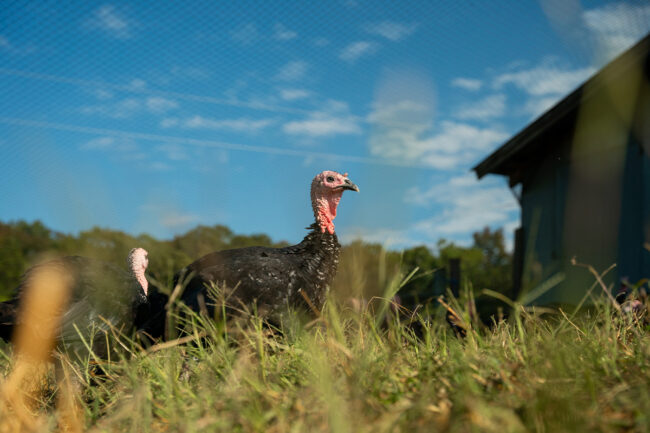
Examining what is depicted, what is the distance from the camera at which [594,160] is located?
34.3 feet

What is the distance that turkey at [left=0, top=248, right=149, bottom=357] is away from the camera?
3.97 meters

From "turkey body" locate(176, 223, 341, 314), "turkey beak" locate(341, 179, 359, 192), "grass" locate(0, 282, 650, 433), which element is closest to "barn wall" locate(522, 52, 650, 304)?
"turkey beak" locate(341, 179, 359, 192)

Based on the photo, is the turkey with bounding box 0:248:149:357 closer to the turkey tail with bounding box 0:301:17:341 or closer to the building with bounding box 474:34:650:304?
the turkey tail with bounding box 0:301:17:341

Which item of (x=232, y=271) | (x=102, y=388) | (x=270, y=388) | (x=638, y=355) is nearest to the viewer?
(x=270, y=388)

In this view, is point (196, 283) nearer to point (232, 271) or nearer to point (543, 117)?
point (232, 271)

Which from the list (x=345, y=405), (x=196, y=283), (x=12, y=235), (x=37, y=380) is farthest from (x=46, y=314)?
(x=12, y=235)

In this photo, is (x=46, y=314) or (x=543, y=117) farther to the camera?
(x=543, y=117)

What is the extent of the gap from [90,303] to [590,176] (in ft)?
33.1

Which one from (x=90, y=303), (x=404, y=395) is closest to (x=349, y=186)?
(x=90, y=303)

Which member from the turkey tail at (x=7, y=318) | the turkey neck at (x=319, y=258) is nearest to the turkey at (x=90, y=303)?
the turkey tail at (x=7, y=318)

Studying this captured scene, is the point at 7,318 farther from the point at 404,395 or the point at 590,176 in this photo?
the point at 590,176

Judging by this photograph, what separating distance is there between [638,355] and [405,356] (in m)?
0.99

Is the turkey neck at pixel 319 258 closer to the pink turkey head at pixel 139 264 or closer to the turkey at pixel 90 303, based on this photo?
the turkey at pixel 90 303

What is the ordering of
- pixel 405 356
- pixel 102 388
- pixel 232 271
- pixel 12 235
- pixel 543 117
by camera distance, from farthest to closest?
1. pixel 12 235
2. pixel 543 117
3. pixel 232 271
4. pixel 102 388
5. pixel 405 356
